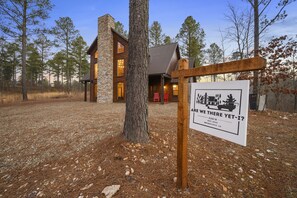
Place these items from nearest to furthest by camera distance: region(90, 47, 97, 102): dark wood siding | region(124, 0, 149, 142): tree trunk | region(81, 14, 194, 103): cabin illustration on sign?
region(124, 0, 149, 142): tree trunk < region(81, 14, 194, 103): cabin illustration on sign < region(90, 47, 97, 102): dark wood siding

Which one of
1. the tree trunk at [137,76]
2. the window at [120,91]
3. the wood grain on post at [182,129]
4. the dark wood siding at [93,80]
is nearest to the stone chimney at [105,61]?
the window at [120,91]

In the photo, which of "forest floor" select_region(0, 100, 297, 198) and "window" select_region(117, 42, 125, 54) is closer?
"forest floor" select_region(0, 100, 297, 198)

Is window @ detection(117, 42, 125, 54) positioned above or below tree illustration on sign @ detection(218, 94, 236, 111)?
above

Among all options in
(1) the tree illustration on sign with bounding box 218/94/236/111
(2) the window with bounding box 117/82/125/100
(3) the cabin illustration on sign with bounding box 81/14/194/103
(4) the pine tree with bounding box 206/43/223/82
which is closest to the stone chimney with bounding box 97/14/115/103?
(3) the cabin illustration on sign with bounding box 81/14/194/103

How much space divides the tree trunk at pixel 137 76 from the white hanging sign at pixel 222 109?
1.29 metres

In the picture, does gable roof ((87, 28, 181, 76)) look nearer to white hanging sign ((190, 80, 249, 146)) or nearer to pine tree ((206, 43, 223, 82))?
white hanging sign ((190, 80, 249, 146))

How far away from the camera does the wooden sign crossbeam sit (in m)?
1.31

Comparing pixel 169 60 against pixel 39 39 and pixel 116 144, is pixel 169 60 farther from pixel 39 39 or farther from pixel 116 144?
pixel 39 39

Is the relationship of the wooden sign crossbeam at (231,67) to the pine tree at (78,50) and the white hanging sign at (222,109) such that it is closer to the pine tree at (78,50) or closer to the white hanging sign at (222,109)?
the white hanging sign at (222,109)

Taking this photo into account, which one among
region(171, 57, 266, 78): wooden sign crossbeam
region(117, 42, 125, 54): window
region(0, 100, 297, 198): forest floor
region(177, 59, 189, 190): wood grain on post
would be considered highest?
region(117, 42, 125, 54): window

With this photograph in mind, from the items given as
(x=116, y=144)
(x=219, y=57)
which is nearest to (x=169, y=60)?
(x=116, y=144)

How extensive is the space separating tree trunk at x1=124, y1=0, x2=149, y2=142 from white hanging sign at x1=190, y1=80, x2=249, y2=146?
1.29 metres

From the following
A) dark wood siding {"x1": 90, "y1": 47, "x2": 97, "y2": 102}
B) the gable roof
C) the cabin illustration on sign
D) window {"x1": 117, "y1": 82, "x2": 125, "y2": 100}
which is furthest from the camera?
dark wood siding {"x1": 90, "y1": 47, "x2": 97, "y2": 102}

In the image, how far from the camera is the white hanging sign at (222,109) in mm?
1432
